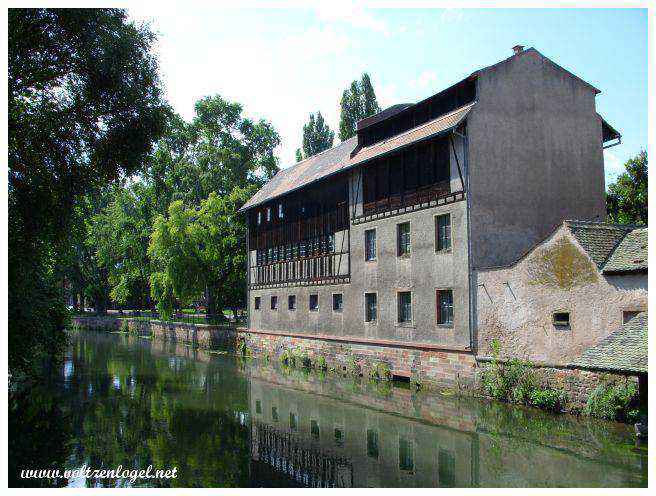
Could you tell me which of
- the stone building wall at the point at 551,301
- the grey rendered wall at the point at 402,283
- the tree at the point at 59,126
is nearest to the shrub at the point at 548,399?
the stone building wall at the point at 551,301

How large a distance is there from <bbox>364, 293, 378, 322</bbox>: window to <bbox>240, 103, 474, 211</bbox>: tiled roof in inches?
204

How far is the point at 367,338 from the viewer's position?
80.4 ft

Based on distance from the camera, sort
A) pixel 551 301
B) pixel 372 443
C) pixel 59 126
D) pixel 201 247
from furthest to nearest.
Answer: pixel 201 247 → pixel 551 301 → pixel 59 126 → pixel 372 443

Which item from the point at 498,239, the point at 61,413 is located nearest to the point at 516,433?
the point at 498,239

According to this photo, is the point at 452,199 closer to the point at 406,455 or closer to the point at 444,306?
the point at 444,306

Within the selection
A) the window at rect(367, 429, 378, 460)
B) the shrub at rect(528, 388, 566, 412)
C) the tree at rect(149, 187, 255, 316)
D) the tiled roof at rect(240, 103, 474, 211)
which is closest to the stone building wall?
the shrub at rect(528, 388, 566, 412)

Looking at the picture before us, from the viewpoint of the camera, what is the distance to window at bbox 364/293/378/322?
24.6 meters

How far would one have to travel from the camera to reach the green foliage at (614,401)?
559 inches

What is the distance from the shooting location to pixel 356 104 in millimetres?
47625

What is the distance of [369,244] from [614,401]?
12129 mm

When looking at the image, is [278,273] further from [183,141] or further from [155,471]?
[183,141]

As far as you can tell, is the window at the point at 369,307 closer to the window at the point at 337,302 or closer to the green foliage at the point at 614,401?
the window at the point at 337,302

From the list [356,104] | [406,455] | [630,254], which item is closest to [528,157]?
[630,254]

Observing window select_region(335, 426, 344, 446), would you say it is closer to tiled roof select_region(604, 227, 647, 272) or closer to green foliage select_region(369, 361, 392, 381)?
green foliage select_region(369, 361, 392, 381)
